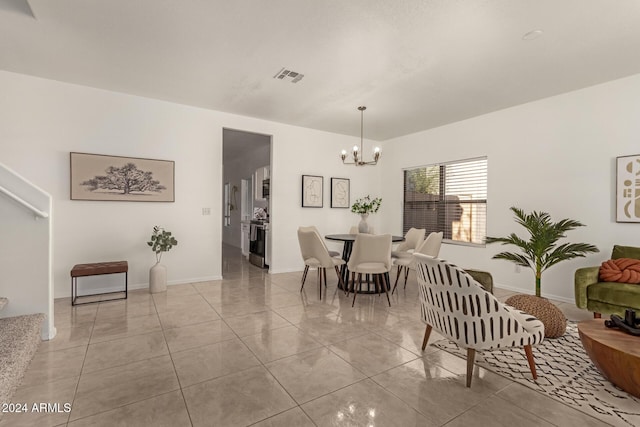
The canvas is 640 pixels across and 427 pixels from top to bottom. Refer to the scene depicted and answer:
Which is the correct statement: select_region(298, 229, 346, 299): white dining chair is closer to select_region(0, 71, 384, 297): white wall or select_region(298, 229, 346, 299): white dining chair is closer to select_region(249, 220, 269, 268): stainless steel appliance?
select_region(0, 71, 384, 297): white wall

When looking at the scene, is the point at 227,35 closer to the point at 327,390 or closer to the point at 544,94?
the point at 327,390

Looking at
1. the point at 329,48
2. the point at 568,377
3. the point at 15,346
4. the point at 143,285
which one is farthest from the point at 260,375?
the point at 143,285

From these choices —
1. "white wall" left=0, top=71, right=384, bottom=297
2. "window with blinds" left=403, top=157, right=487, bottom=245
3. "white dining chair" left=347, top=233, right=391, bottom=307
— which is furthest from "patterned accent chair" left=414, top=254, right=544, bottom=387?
"white wall" left=0, top=71, right=384, bottom=297

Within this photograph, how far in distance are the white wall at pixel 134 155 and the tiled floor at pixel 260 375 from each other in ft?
3.48

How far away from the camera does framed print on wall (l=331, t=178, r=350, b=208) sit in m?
6.28

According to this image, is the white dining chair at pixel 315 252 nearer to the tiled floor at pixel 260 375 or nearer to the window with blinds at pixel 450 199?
the tiled floor at pixel 260 375

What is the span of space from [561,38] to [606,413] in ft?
9.96

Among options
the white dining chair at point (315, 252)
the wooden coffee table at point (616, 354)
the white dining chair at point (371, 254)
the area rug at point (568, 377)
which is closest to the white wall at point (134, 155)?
the white dining chair at point (315, 252)

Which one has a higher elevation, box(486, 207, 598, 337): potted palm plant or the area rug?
box(486, 207, 598, 337): potted palm plant

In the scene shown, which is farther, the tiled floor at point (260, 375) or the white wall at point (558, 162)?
the white wall at point (558, 162)

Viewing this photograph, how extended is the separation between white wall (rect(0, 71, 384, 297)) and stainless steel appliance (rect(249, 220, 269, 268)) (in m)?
0.50

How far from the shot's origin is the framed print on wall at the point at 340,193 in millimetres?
6278

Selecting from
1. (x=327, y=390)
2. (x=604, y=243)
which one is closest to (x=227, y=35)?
(x=327, y=390)

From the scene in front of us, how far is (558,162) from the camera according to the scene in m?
4.10
